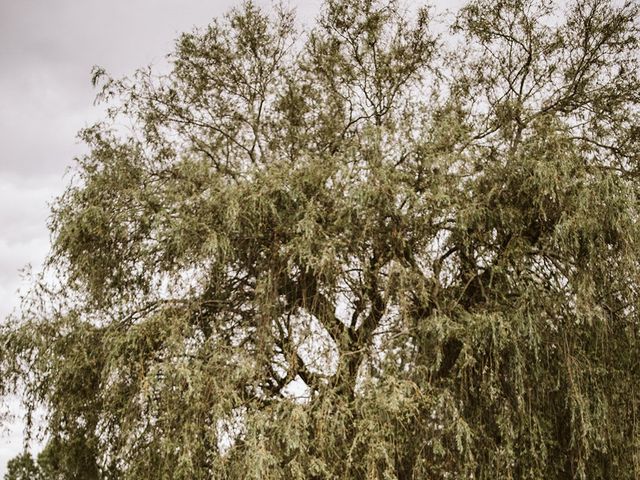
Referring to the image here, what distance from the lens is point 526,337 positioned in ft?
23.2

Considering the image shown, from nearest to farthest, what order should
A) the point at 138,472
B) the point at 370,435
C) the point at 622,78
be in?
the point at 370,435 < the point at 138,472 < the point at 622,78

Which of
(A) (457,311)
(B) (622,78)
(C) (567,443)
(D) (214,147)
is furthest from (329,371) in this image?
(B) (622,78)

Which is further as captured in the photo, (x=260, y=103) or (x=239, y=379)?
(x=260, y=103)

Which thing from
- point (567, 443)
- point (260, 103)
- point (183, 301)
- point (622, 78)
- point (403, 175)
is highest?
point (260, 103)

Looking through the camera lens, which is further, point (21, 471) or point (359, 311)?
point (21, 471)

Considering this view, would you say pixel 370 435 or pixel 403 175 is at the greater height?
pixel 403 175

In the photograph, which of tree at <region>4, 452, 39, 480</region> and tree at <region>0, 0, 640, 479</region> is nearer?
tree at <region>0, 0, 640, 479</region>

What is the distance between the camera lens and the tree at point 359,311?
6602 millimetres

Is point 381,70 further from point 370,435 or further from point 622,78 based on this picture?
point 370,435

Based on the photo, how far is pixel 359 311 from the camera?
25.1 feet

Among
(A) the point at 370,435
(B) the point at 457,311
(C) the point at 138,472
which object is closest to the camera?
(A) the point at 370,435

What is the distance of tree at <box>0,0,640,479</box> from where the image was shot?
660 centimetres

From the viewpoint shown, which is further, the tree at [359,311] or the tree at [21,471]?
the tree at [21,471]

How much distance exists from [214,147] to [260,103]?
2.74ft
